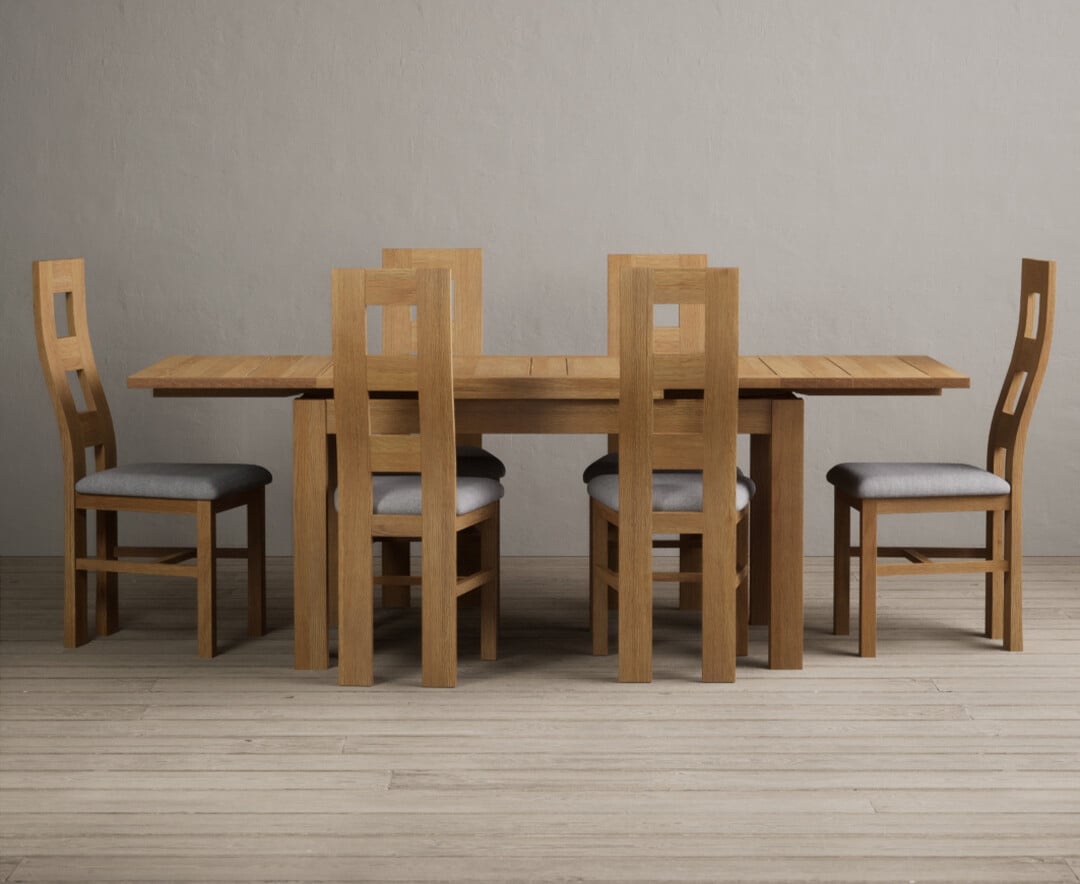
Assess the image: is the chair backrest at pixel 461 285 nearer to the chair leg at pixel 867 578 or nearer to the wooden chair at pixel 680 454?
the wooden chair at pixel 680 454

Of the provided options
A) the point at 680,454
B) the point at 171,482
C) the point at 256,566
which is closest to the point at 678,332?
the point at 680,454

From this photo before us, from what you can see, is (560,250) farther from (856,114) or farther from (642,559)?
(642,559)

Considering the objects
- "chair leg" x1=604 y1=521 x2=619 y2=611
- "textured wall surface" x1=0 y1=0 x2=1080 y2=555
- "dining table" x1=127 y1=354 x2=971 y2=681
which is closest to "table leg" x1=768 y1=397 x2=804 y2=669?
"dining table" x1=127 y1=354 x2=971 y2=681

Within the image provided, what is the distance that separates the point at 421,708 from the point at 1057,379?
294cm

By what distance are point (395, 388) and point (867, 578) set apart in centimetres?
139

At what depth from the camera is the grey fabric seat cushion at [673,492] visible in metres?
3.71

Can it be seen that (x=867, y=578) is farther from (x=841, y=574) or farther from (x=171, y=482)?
(x=171, y=482)

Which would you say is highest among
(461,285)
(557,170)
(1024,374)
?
(557,170)

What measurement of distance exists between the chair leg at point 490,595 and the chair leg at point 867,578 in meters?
0.99

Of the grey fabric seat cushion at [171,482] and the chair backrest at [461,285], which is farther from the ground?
the chair backrest at [461,285]

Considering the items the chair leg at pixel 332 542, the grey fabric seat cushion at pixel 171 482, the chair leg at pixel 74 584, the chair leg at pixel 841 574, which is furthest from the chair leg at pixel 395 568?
the chair leg at pixel 841 574

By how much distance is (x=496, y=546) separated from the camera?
13.1 ft

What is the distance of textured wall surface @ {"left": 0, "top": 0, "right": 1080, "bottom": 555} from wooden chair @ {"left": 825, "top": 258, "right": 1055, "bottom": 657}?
111cm

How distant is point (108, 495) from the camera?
160 inches
